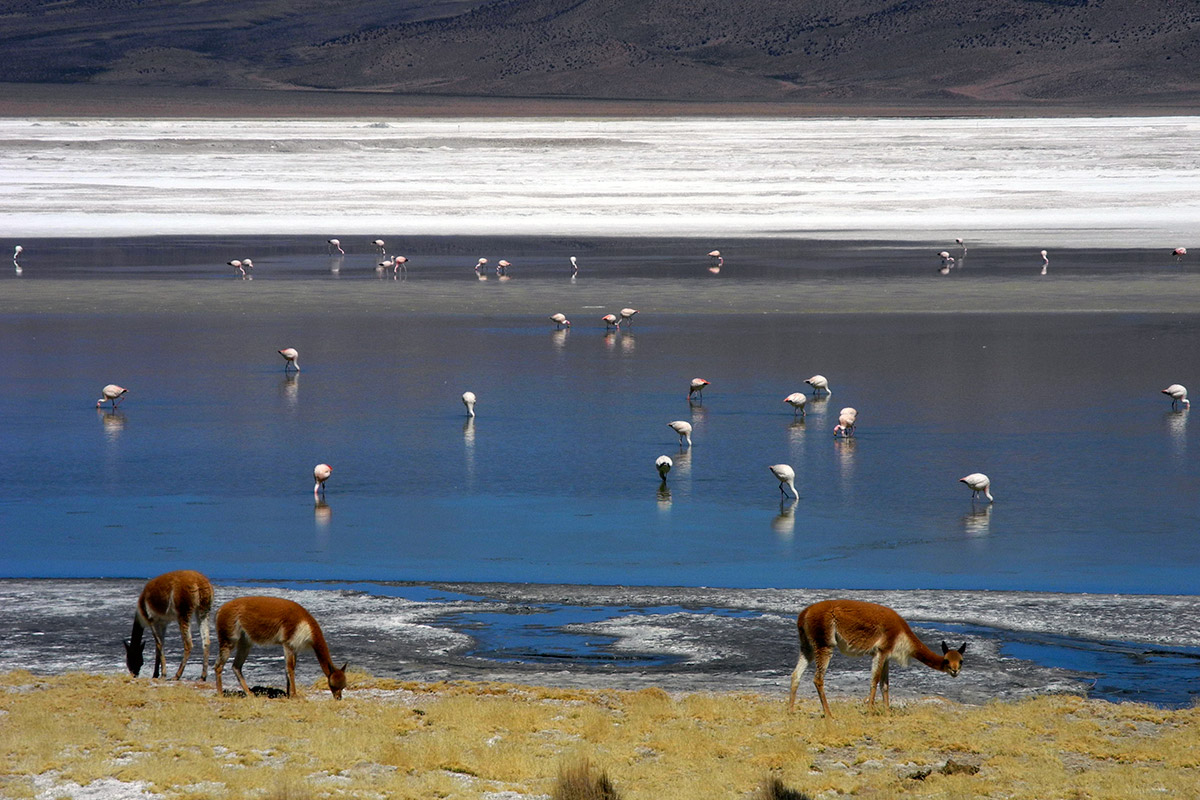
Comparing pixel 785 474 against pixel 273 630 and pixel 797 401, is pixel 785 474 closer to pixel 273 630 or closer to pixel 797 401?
pixel 797 401

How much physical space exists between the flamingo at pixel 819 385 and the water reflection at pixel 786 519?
4.39 metres

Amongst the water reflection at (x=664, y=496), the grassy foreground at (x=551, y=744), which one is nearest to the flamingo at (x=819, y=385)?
the water reflection at (x=664, y=496)

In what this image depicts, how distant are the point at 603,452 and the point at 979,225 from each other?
85.1ft

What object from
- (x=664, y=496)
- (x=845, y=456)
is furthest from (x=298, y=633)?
(x=845, y=456)

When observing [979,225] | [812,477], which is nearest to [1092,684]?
[812,477]

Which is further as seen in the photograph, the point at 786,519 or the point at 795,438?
the point at 795,438

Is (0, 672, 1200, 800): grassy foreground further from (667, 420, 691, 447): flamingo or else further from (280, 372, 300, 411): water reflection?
(280, 372, 300, 411): water reflection

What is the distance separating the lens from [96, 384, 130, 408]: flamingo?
17766 mm

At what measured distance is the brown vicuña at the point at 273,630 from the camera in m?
8.40

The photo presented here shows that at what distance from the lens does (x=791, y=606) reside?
1095 centimetres

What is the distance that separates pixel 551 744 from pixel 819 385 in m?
10.7

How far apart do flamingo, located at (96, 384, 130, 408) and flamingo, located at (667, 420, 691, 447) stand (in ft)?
21.0

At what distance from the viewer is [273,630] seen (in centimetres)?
841

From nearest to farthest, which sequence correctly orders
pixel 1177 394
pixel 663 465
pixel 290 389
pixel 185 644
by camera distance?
pixel 185 644
pixel 663 465
pixel 1177 394
pixel 290 389
